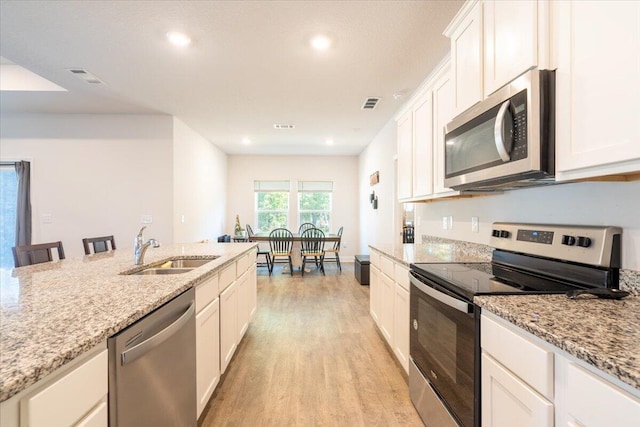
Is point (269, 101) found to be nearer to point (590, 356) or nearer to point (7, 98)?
point (7, 98)

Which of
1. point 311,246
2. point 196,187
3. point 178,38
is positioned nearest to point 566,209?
point 178,38

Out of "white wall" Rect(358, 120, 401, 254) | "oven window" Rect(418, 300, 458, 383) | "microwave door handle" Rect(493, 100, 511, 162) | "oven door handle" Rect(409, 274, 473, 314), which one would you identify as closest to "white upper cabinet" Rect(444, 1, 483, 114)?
"microwave door handle" Rect(493, 100, 511, 162)

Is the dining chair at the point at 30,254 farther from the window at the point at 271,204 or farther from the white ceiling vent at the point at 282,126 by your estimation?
the window at the point at 271,204

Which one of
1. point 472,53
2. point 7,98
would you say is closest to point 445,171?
point 472,53

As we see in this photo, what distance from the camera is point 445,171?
1.90 metres

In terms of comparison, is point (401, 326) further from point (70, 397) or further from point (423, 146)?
point (70, 397)

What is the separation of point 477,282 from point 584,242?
1.44 feet

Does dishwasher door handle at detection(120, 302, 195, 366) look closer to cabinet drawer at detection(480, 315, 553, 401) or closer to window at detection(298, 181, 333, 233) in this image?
cabinet drawer at detection(480, 315, 553, 401)

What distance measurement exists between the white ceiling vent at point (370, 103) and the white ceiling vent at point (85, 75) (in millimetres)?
3029

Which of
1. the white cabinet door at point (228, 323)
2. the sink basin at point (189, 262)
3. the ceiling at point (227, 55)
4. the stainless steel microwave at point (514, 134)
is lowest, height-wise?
the white cabinet door at point (228, 323)

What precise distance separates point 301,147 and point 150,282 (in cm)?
531

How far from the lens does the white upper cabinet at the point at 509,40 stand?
3.80 feet

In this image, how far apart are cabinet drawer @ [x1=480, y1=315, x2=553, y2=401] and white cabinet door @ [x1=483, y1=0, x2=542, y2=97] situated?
1030 mm

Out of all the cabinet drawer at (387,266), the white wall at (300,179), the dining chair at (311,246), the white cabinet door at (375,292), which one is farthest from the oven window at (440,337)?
the white wall at (300,179)
